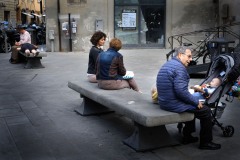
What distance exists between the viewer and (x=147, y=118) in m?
4.75

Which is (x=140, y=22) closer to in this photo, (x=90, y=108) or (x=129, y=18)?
(x=129, y=18)

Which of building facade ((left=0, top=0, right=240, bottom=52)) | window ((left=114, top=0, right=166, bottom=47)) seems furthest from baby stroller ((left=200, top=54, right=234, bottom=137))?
window ((left=114, top=0, right=166, bottom=47))

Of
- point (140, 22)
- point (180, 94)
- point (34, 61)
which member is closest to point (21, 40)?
point (34, 61)

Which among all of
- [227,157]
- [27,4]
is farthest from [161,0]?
[27,4]

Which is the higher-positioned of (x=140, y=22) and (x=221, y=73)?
(x=140, y=22)

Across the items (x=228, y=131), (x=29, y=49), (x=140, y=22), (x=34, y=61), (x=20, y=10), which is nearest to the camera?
(x=228, y=131)

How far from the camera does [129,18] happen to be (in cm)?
1950

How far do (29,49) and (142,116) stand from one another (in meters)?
9.72

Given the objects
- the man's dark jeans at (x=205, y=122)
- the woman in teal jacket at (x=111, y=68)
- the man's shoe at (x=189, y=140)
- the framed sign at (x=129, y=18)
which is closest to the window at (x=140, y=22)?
the framed sign at (x=129, y=18)

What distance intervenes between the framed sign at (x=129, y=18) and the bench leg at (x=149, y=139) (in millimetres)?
14450

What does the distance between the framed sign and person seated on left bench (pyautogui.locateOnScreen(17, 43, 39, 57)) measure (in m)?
6.52

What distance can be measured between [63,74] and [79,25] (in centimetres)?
729

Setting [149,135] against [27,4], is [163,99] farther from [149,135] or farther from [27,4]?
[27,4]

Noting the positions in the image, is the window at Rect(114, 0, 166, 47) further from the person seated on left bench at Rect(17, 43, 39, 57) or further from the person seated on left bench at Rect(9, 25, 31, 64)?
the person seated on left bench at Rect(17, 43, 39, 57)
